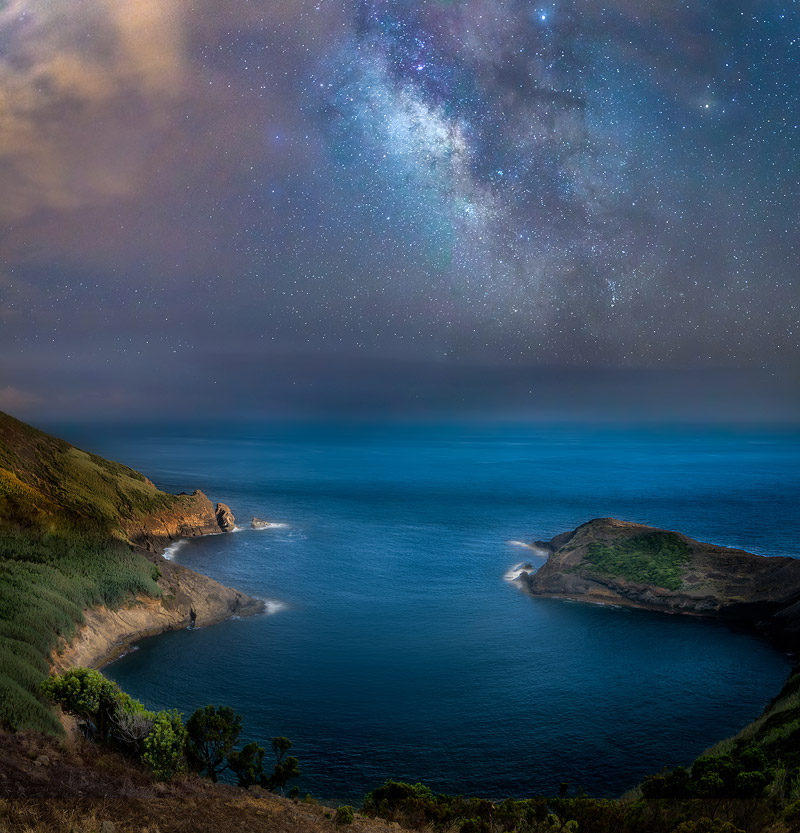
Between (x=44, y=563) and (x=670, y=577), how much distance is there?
71887 mm

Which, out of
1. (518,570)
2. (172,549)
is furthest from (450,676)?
(172,549)

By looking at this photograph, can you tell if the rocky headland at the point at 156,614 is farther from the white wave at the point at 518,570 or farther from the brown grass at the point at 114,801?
the white wave at the point at 518,570

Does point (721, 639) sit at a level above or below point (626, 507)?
below

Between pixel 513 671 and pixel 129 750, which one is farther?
pixel 513 671

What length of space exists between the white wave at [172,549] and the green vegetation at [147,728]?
2542 inches

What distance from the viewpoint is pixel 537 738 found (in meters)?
45.2

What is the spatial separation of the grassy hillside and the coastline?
1.14 metres

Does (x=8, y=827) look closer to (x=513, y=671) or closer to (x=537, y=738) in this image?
(x=537, y=738)

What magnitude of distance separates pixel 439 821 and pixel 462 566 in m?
70.0

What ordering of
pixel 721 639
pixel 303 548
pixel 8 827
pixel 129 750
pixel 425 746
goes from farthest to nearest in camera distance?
pixel 303 548 → pixel 721 639 → pixel 425 746 → pixel 129 750 → pixel 8 827

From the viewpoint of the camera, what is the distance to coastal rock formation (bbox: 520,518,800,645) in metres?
68.9

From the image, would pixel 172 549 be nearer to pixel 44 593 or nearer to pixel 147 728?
pixel 44 593

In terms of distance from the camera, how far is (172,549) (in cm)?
10556

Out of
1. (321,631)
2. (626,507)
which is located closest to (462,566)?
(321,631)
